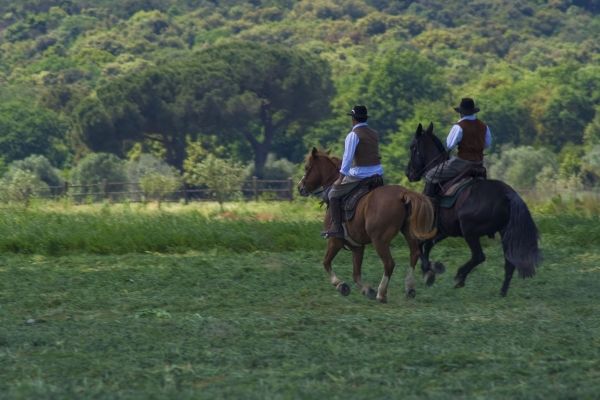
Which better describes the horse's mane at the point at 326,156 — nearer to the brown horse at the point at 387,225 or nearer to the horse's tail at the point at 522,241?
the brown horse at the point at 387,225

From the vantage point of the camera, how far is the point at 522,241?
46.0 ft

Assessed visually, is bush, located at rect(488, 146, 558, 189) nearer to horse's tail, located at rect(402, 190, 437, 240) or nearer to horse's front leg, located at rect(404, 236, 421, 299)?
horse's front leg, located at rect(404, 236, 421, 299)

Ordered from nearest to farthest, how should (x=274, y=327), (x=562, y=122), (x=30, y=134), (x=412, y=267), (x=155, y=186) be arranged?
(x=274, y=327)
(x=412, y=267)
(x=155, y=186)
(x=562, y=122)
(x=30, y=134)

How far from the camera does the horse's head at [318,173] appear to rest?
1459 centimetres

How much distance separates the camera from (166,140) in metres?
91.4

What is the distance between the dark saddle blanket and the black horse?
105cm

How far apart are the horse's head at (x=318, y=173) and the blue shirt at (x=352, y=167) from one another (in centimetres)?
67

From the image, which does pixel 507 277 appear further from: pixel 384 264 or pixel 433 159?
pixel 433 159

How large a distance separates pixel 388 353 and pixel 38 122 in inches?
3821

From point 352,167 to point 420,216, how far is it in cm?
103

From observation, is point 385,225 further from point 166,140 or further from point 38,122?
point 38,122

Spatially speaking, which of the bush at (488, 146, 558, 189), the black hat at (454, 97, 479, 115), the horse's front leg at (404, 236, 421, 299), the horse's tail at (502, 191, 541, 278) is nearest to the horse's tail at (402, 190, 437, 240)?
the horse's front leg at (404, 236, 421, 299)

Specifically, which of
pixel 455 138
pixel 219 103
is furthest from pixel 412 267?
pixel 219 103

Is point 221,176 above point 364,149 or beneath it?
beneath
